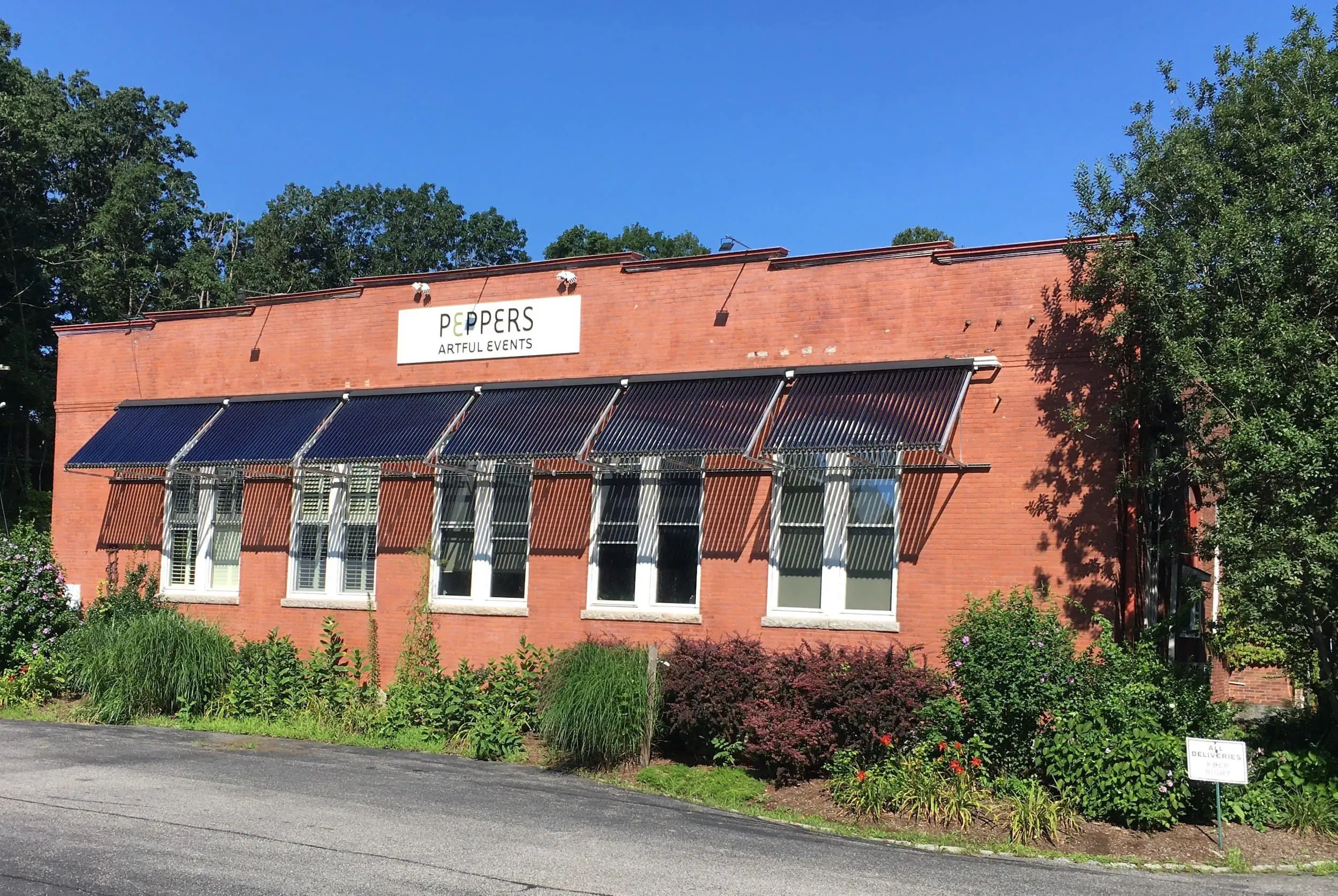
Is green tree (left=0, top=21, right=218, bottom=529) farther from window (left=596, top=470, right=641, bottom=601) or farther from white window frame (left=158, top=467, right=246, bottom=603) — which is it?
window (left=596, top=470, right=641, bottom=601)

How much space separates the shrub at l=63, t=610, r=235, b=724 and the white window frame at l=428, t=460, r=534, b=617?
344cm

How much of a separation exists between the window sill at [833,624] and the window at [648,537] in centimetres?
121

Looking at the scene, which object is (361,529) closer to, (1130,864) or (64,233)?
(1130,864)

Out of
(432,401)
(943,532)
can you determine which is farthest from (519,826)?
A: (432,401)

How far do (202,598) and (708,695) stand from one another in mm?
9833

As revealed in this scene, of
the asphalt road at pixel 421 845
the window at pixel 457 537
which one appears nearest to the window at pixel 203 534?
the window at pixel 457 537

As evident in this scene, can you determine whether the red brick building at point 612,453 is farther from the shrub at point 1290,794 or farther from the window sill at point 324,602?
the shrub at point 1290,794

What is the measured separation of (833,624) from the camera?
50.1 ft

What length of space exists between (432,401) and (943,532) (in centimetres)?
786

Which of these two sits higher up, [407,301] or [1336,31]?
[1336,31]

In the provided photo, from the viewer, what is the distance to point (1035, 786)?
1216 cm

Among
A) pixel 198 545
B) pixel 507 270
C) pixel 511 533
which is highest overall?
pixel 507 270

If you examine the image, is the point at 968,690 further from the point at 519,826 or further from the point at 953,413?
the point at 519,826

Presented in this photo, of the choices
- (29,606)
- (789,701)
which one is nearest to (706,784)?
(789,701)
